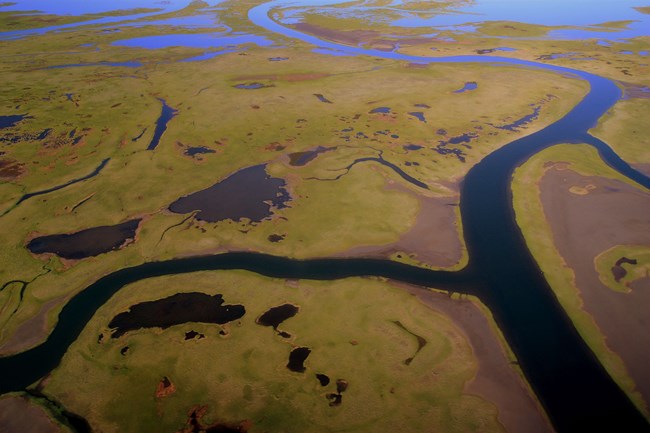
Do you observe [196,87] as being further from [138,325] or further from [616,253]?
[616,253]

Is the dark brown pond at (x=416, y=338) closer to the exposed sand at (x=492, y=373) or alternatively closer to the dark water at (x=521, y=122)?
the exposed sand at (x=492, y=373)

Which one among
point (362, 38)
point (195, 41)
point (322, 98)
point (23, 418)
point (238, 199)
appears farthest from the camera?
point (362, 38)

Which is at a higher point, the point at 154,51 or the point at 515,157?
the point at 154,51

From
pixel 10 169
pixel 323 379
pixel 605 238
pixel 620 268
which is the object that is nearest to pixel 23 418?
pixel 323 379

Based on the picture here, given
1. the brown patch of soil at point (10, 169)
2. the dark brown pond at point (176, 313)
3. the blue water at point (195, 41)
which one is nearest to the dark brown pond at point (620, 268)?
the dark brown pond at point (176, 313)

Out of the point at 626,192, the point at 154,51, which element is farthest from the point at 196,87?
the point at 626,192

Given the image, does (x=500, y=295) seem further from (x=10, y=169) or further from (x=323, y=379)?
(x=10, y=169)

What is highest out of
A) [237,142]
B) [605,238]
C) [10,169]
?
[237,142]
